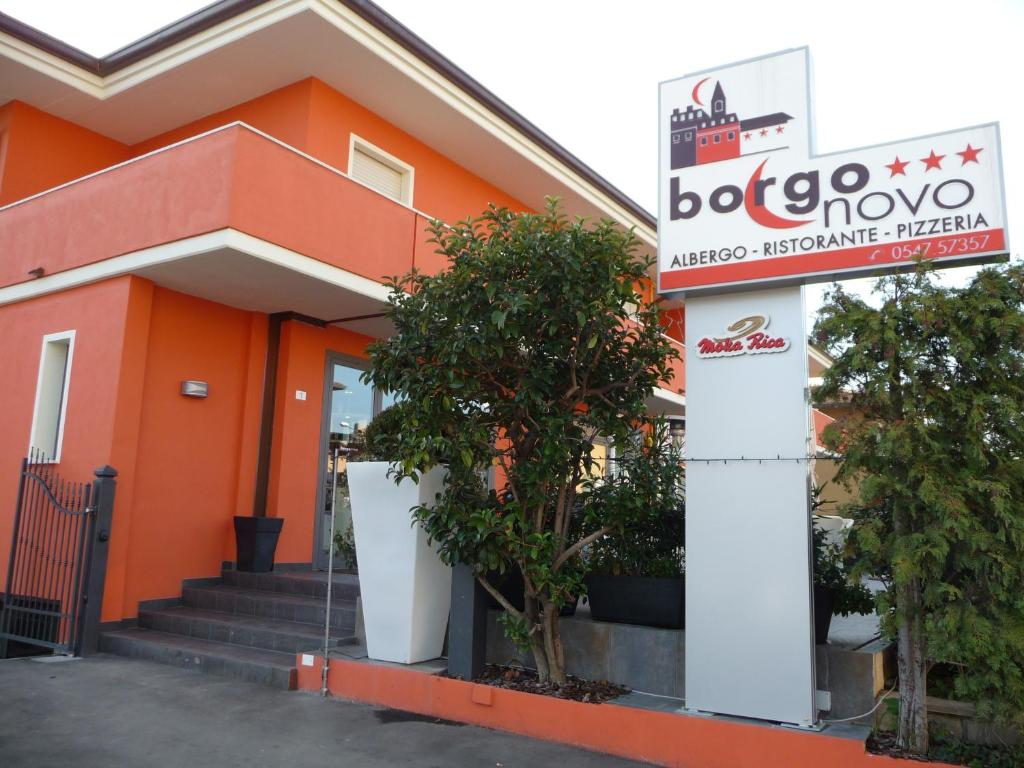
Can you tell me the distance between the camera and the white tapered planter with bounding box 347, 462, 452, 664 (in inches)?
254

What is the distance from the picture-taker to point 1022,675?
4145 mm

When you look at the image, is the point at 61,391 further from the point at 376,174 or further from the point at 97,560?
the point at 376,174

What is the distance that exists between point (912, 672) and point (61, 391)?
901 cm

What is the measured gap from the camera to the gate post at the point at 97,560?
25.0ft

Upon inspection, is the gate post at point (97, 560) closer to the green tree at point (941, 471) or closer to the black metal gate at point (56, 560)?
the black metal gate at point (56, 560)

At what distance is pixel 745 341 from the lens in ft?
17.7

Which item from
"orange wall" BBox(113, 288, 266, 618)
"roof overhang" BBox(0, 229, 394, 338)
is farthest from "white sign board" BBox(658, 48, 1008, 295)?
"orange wall" BBox(113, 288, 266, 618)

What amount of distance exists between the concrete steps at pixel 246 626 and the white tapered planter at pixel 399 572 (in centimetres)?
72

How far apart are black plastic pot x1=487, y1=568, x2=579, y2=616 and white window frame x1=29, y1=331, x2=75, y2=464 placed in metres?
5.25

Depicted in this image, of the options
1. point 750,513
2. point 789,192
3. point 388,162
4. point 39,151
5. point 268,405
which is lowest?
point 750,513

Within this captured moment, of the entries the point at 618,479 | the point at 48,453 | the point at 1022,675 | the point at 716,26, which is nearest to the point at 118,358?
the point at 48,453

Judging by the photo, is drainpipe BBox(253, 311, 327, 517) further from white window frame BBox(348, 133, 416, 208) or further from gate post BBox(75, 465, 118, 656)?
white window frame BBox(348, 133, 416, 208)

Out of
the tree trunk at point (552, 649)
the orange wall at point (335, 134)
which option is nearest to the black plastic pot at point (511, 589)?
the tree trunk at point (552, 649)

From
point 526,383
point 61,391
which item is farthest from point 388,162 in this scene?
point 526,383
